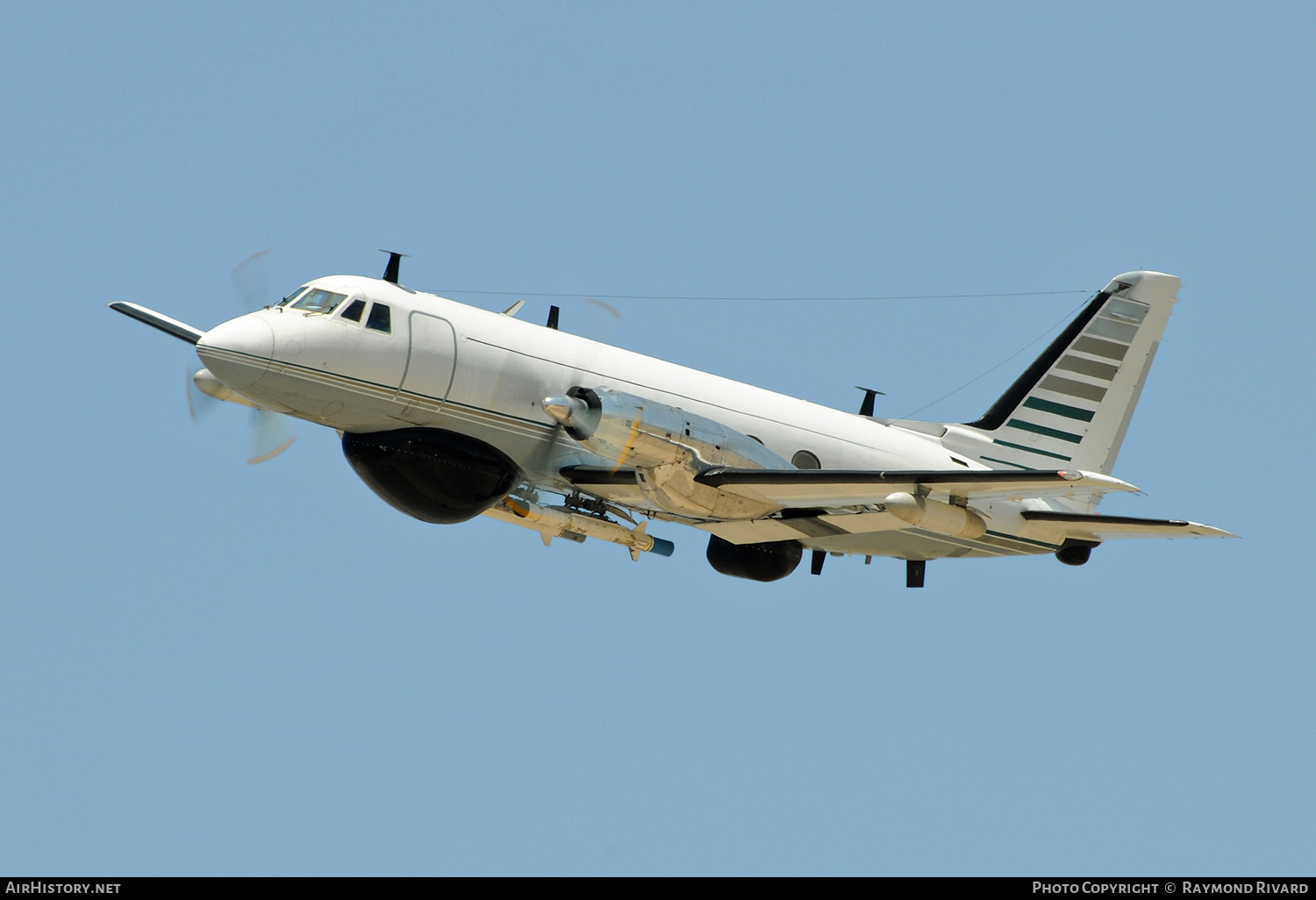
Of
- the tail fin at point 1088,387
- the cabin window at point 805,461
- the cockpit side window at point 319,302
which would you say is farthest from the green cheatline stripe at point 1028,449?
the cockpit side window at point 319,302

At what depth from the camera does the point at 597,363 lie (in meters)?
19.9

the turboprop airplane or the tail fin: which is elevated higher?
the tail fin

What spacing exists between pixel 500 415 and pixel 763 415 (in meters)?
4.08

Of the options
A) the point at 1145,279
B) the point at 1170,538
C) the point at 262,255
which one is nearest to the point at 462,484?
the point at 262,255

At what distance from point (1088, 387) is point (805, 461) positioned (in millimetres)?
6198

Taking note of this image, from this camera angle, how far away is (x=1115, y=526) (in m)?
21.0

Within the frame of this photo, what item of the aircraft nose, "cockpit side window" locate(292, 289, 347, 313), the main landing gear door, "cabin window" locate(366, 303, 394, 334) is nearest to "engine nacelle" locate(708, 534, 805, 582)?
the main landing gear door

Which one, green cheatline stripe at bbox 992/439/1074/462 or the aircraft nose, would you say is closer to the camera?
the aircraft nose

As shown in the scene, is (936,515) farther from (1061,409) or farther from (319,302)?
(319,302)

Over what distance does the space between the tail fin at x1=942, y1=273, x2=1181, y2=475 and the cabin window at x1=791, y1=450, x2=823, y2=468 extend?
3.78m

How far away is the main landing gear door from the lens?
18844 millimetres

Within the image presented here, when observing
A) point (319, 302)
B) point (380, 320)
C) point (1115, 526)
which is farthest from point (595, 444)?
point (1115, 526)

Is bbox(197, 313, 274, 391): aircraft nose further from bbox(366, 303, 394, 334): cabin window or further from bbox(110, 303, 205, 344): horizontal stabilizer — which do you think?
bbox(110, 303, 205, 344): horizontal stabilizer

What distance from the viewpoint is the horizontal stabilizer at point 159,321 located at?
870 inches
